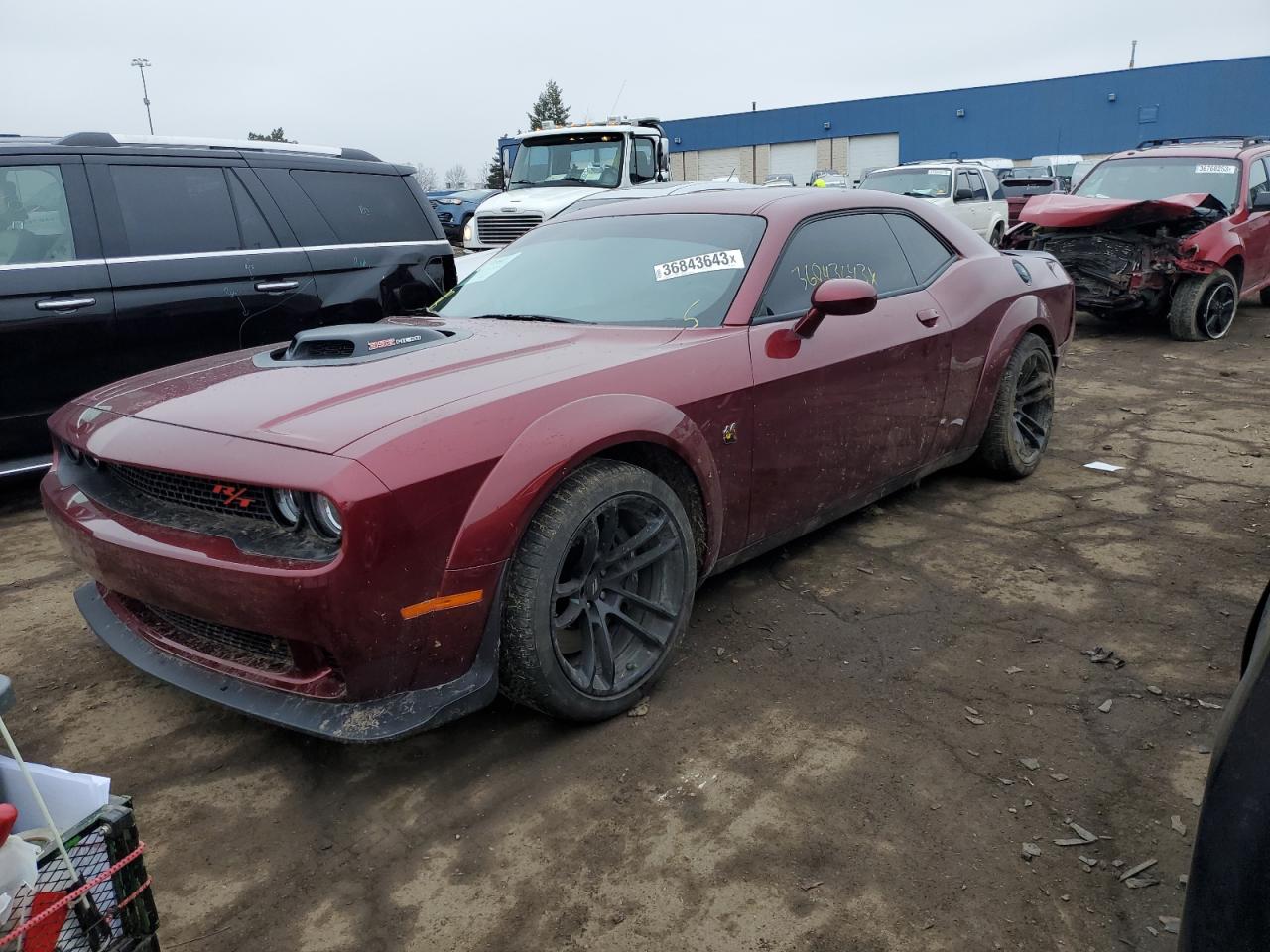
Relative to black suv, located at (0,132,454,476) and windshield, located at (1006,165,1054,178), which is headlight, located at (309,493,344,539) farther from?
windshield, located at (1006,165,1054,178)

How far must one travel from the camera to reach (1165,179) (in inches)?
367

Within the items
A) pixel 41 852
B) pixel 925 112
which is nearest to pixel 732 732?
pixel 41 852

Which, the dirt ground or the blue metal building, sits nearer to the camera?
the dirt ground

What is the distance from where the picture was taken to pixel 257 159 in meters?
5.41

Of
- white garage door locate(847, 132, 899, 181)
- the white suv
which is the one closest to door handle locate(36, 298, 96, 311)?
the white suv

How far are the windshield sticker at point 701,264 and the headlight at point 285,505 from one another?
63.6 inches

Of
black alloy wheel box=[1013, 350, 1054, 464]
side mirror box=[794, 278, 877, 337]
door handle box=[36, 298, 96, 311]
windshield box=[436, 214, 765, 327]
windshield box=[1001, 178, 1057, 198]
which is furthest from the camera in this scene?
windshield box=[1001, 178, 1057, 198]

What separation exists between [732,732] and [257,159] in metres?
4.46

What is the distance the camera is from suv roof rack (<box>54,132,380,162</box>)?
4760 mm

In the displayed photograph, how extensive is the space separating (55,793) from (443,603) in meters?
0.89

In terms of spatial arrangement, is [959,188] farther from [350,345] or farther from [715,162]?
[715,162]

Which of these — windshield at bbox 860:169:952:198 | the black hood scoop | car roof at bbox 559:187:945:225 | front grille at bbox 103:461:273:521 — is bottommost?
front grille at bbox 103:461:273:521

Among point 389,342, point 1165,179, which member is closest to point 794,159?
point 1165,179

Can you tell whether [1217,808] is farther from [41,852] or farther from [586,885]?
[41,852]
